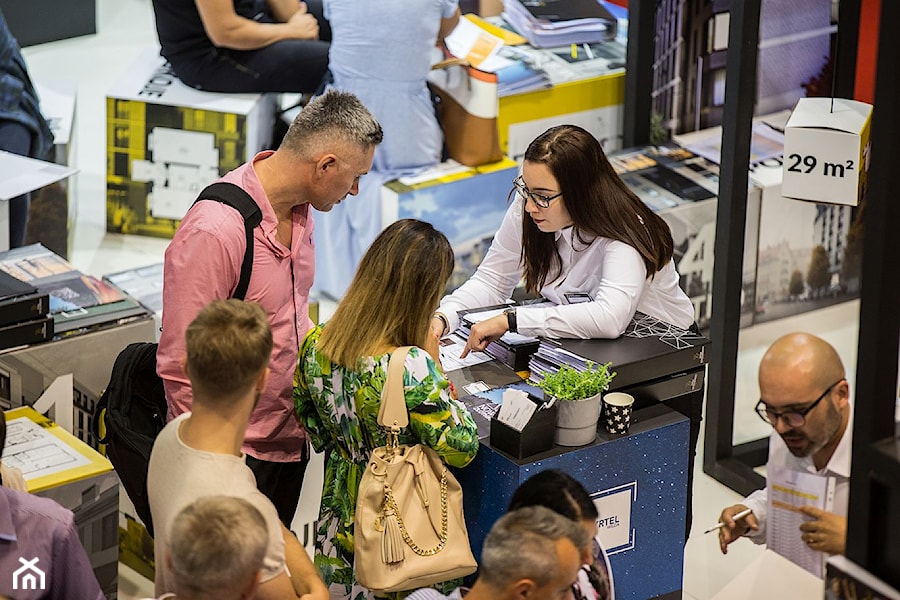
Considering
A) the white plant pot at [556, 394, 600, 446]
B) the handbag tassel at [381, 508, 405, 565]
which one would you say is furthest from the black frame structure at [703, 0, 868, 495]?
the handbag tassel at [381, 508, 405, 565]

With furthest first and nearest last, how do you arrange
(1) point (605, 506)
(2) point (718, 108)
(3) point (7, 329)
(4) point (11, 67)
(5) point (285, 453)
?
(2) point (718, 108), (4) point (11, 67), (3) point (7, 329), (5) point (285, 453), (1) point (605, 506)

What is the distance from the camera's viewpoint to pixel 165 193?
23.0 feet

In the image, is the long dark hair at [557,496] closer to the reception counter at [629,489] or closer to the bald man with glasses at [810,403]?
the reception counter at [629,489]

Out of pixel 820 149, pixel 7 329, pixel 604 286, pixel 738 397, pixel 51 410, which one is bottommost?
pixel 738 397

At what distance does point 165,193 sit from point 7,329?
2.91 metres

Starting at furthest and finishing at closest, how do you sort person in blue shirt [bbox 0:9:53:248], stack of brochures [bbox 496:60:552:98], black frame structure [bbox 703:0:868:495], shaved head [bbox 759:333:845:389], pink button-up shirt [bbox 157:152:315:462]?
1. stack of brochures [bbox 496:60:552:98]
2. person in blue shirt [bbox 0:9:53:248]
3. black frame structure [bbox 703:0:868:495]
4. pink button-up shirt [bbox 157:152:315:462]
5. shaved head [bbox 759:333:845:389]

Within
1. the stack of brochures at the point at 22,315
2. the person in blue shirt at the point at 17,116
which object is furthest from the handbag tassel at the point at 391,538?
the person in blue shirt at the point at 17,116

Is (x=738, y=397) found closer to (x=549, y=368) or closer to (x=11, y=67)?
(x=549, y=368)

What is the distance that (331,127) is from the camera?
11.5 feet

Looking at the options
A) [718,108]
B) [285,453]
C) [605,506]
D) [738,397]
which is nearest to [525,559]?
[605,506]

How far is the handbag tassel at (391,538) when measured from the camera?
3.16m

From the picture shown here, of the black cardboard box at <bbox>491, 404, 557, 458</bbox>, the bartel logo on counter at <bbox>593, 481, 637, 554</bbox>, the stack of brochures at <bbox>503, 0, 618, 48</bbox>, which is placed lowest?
the bartel logo on counter at <bbox>593, 481, 637, 554</bbox>

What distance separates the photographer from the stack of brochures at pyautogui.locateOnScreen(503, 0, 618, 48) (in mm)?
7125

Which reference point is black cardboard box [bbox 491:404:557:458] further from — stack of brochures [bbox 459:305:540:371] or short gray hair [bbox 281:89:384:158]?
short gray hair [bbox 281:89:384:158]
